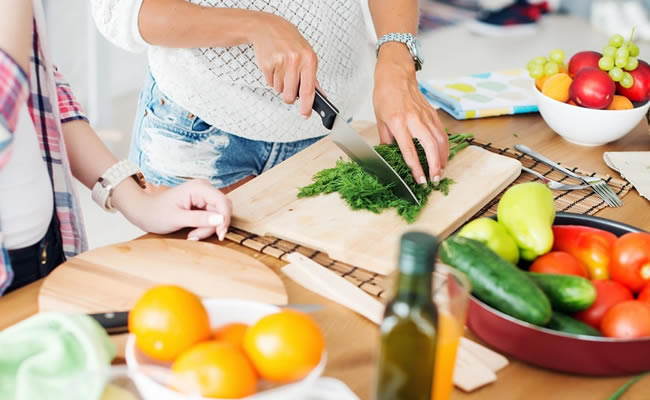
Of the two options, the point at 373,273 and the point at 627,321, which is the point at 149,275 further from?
the point at 627,321

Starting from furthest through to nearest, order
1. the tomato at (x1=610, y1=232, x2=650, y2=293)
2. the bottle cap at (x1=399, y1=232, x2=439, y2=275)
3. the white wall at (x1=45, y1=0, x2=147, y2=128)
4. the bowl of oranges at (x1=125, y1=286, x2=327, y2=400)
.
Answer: the white wall at (x1=45, y1=0, x2=147, y2=128) → the tomato at (x1=610, y1=232, x2=650, y2=293) → the bowl of oranges at (x1=125, y1=286, x2=327, y2=400) → the bottle cap at (x1=399, y1=232, x2=439, y2=275)

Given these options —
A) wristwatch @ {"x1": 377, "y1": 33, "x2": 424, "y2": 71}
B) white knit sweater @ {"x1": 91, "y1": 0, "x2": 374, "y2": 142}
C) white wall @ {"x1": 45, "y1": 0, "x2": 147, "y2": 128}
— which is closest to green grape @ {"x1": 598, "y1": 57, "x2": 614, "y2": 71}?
wristwatch @ {"x1": 377, "y1": 33, "x2": 424, "y2": 71}

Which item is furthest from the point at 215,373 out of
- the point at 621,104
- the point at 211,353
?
the point at 621,104

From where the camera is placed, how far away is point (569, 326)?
88cm

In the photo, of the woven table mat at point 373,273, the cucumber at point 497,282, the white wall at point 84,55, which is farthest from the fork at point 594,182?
the white wall at point 84,55

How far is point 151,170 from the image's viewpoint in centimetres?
158

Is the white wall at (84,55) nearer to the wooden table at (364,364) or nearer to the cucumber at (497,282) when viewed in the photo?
the wooden table at (364,364)

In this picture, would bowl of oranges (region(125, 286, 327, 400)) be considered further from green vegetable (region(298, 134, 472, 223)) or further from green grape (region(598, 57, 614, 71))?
green grape (region(598, 57, 614, 71))

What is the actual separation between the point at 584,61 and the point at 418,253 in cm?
117

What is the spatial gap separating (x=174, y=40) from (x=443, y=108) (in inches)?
27.4

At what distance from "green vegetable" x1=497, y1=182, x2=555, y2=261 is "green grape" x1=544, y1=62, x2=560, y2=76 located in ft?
1.88

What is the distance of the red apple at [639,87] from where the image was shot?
1556 millimetres

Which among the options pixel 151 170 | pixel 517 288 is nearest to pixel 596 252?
pixel 517 288

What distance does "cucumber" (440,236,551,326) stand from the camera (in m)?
0.88
